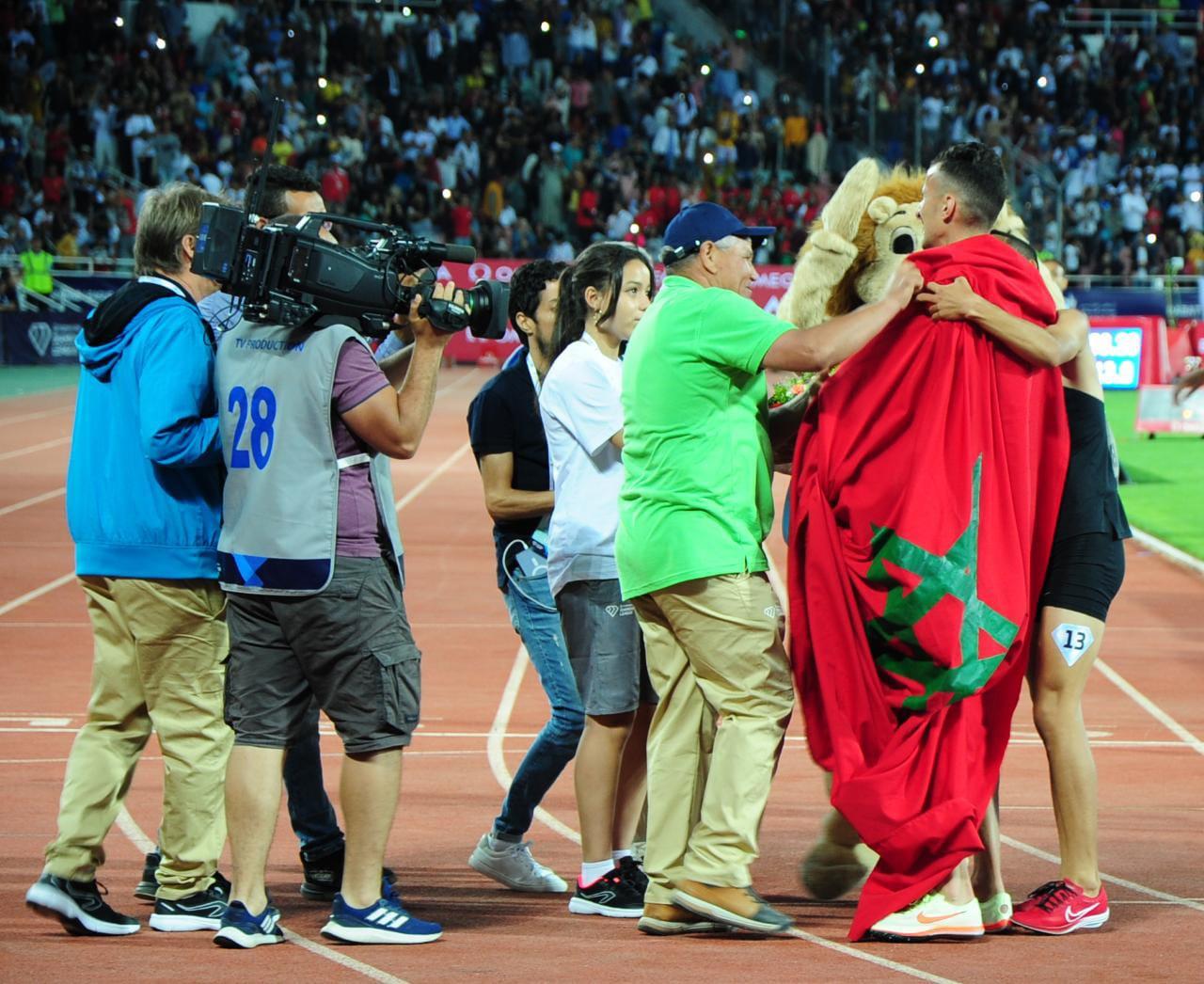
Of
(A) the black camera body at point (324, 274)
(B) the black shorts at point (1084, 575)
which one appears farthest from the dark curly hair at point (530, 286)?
(B) the black shorts at point (1084, 575)

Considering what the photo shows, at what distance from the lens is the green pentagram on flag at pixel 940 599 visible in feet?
16.8

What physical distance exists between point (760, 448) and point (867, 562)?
45 cm

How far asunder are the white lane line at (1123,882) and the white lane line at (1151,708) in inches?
82.7

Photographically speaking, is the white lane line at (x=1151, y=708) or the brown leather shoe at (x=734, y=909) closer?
the brown leather shoe at (x=734, y=909)

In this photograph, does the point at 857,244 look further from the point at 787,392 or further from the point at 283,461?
the point at 283,461

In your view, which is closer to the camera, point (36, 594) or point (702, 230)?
point (702, 230)

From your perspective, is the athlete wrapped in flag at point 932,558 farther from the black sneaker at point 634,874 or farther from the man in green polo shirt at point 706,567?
the black sneaker at point 634,874

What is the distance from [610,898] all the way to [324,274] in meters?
2.09

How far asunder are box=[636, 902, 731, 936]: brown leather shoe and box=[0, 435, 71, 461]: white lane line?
16.8 metres

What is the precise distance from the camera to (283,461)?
5098 mm

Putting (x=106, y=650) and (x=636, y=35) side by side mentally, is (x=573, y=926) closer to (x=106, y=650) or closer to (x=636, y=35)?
(x=106, y=650)

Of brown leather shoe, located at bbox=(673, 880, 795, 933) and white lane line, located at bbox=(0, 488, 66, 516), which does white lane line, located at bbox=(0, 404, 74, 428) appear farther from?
brown leather shoe, located at bbox=(673, 880, 795, 933)

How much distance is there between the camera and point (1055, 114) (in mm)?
40469

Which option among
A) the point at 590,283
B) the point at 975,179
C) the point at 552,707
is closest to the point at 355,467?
the point at 590,283
